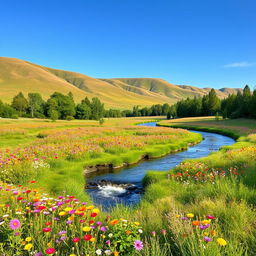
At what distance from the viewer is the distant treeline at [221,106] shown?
225 feet

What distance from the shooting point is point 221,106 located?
9906 cm

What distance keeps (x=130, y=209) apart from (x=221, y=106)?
4063 inches

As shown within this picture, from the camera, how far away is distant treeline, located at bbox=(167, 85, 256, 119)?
68688 millimetres

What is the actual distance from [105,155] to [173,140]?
1413cm

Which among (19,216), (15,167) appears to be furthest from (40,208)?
(15,167)

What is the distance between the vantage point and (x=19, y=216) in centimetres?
454

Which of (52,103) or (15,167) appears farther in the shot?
(52,103)

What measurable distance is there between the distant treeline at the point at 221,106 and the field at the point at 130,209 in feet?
164

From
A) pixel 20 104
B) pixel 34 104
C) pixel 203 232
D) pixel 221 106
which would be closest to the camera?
pixel 203 232

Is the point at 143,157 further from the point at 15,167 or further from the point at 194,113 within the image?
the point at 194,113

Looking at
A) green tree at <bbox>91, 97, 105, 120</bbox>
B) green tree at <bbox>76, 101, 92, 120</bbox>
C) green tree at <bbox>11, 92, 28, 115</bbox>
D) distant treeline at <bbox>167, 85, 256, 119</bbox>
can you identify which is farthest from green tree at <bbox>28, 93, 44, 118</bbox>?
distant treeline at <bbox>167, 85, 256, 119</bbox>

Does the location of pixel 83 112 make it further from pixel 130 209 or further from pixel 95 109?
pixel 130 209

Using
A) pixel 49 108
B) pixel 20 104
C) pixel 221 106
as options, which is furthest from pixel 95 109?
pixel 221 106

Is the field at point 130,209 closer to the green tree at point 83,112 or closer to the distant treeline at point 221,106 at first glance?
the distant treeline at point 221,106
